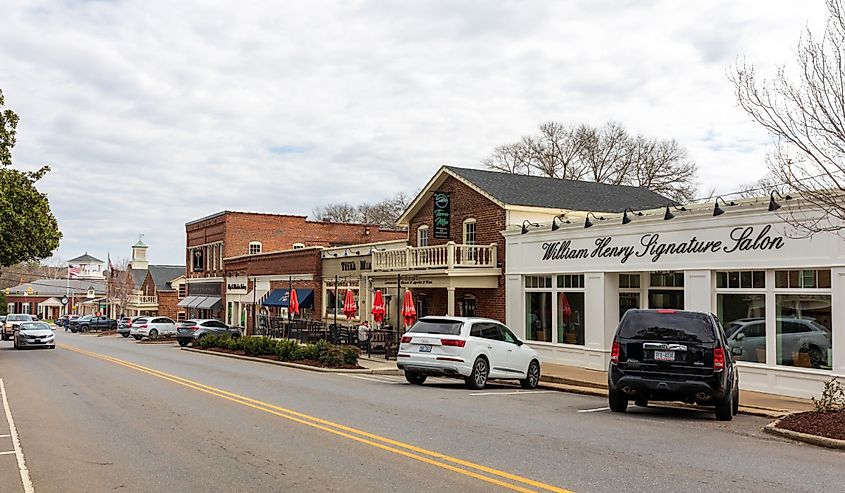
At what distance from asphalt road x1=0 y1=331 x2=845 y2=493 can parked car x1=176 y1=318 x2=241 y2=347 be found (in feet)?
82.9

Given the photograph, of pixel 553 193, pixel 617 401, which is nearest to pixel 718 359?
pixel 617 401

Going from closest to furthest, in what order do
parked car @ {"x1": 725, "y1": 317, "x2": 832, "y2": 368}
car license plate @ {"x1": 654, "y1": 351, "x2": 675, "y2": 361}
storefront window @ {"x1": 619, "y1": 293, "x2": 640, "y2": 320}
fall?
car license plate @ {"x1": 654, "y1": 351, "x2": 675, "y2": 361} → parked car @ {"x1": 725, "y1": 317, "x2": 832, "y2": 368} → storefront window @ {"x1": 619, "y1": 293, "x2": 640, "y2": 320}

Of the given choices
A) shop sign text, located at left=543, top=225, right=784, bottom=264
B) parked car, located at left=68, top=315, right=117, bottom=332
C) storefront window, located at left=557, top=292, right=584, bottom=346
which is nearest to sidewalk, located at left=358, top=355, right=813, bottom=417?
storefront window, located at left=557, top=292, right=584, bottom=346

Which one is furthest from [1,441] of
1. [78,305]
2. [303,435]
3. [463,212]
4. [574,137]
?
[78,305]

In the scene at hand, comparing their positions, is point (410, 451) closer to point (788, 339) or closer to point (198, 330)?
point (788, 339)

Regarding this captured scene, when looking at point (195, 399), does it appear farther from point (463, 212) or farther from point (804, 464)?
point (463, 212)

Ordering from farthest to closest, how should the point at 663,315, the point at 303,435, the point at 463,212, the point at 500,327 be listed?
1. the point at 463,212
2. the point at 500,327
3. the point at 663,315
4. the point at 303,435

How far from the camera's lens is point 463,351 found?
18094 mm

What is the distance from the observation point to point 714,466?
9.11m

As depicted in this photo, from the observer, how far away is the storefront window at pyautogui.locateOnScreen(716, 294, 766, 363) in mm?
18125

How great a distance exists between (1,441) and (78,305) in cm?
11790

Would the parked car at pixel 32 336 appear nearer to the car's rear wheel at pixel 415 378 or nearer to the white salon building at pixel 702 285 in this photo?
the white salon building at pixel 702 285

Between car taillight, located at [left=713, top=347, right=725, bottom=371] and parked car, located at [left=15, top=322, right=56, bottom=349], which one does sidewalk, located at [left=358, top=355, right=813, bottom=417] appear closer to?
car taillight, located at [left=713, top=347, right=725, bottom=371]

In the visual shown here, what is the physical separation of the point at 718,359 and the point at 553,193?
59.2 ft
